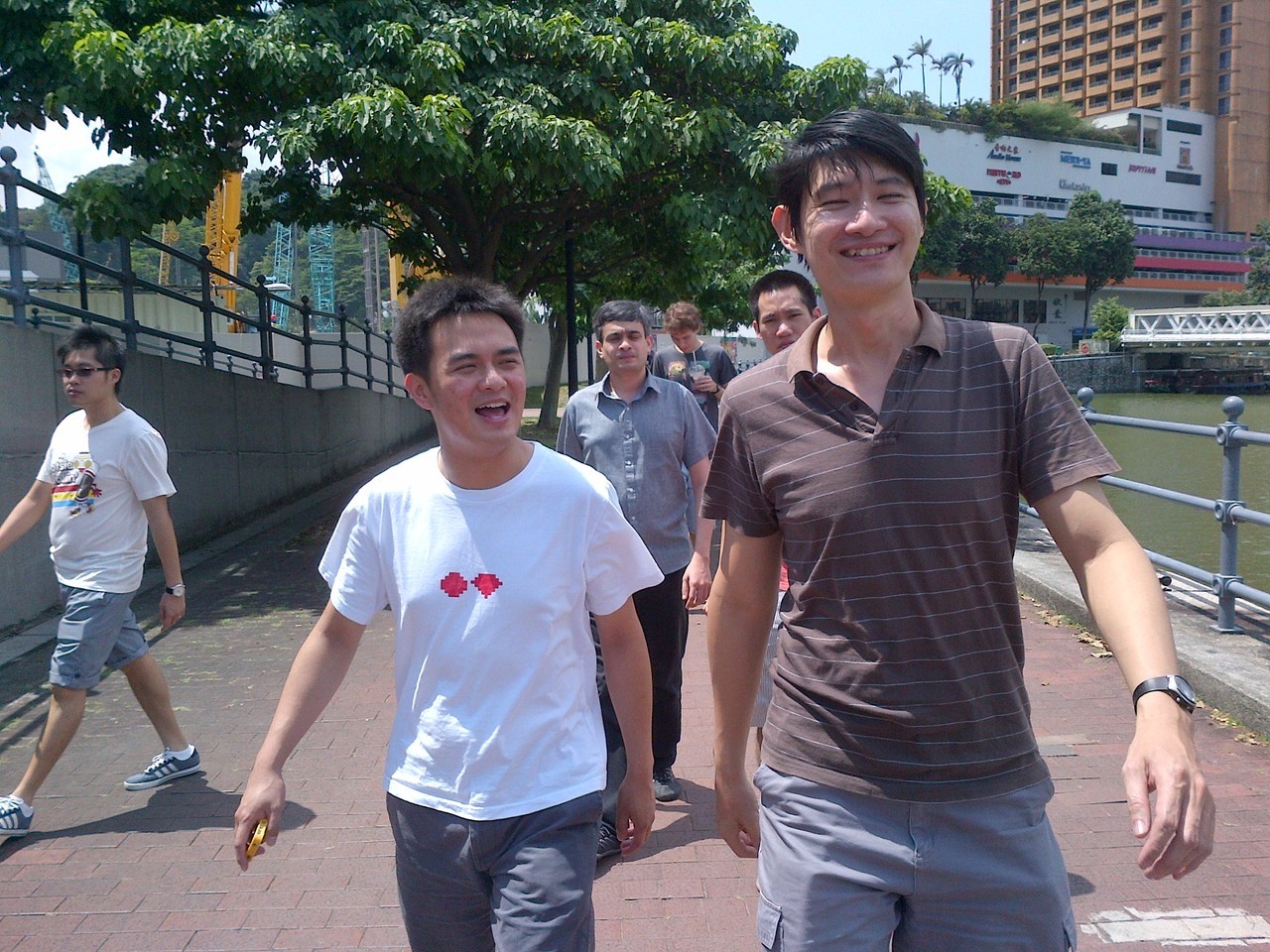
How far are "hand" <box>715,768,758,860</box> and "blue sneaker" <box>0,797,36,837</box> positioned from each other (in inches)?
121

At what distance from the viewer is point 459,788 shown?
229 cm

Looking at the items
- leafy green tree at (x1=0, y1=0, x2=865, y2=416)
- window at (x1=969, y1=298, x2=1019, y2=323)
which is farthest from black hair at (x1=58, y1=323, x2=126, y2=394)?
window at (x1=969, y1=298, x2=1019, y2=323)

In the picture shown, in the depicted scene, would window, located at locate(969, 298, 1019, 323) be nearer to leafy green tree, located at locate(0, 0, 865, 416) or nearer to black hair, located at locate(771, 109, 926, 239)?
leafy green tree, located at locate(0, 0, 865, 416)

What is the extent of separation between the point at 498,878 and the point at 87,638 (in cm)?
285

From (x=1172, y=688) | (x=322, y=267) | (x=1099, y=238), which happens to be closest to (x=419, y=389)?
(x=1172, y=688)

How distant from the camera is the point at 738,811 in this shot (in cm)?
231

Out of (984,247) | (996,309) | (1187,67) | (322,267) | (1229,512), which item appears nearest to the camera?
(1229,512)

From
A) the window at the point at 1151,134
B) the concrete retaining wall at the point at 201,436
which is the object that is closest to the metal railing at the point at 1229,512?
the concrete retaining wall at the point at 201,436

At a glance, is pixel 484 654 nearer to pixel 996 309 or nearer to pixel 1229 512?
pixel 1229 512

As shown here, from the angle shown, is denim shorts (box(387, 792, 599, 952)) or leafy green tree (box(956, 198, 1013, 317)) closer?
denim shorts (box(387, 792, 599, 952))

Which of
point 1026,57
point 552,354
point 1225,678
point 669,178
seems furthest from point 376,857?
point 1026,57

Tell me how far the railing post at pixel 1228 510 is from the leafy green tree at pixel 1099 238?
75968mm

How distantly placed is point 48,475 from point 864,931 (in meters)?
3.91

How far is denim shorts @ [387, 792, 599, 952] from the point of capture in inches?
86.7
